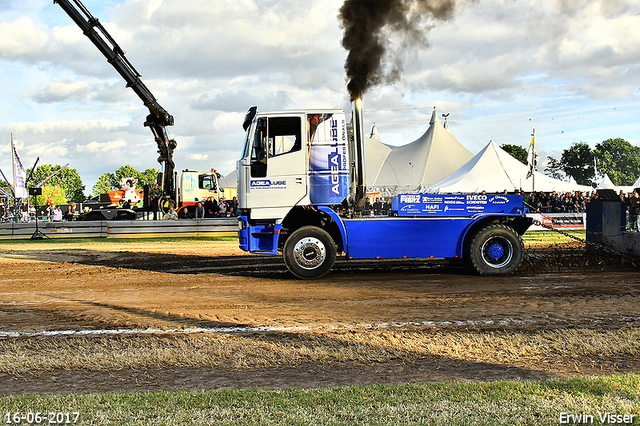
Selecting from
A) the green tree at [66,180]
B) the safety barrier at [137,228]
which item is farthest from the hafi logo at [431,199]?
the green tree at [66,180]

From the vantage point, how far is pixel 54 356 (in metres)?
4.96

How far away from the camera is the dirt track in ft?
14.7

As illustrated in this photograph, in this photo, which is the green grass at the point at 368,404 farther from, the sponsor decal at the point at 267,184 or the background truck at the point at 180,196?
the background truck at the point at 180,196

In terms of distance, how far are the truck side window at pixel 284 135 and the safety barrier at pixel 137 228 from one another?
12.7 metres

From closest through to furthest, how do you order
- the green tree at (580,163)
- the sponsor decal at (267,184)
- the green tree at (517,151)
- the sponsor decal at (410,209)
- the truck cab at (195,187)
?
the sponsor decal at (267,184) < the sponsor decal at (410,209) < the truck cab at (195,187) < the green tree at (517,151) < the green tree at (580,163)

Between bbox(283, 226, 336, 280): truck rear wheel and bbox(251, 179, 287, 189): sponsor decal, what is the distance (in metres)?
0.92

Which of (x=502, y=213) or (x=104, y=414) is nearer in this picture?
(x=104, y=414)

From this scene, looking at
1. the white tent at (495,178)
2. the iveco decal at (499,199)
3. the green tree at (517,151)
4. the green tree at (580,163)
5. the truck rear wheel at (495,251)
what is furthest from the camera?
the green tree at (580,163)

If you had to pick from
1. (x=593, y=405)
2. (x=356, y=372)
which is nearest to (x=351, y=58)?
(x=356, y=372)

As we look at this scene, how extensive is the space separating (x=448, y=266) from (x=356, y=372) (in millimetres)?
7409

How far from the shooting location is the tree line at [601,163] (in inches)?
3708

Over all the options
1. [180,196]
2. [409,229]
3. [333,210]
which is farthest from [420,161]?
[333,210]

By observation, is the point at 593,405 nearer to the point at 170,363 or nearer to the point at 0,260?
the point at 170,363

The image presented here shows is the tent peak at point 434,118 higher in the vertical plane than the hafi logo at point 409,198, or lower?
higher
